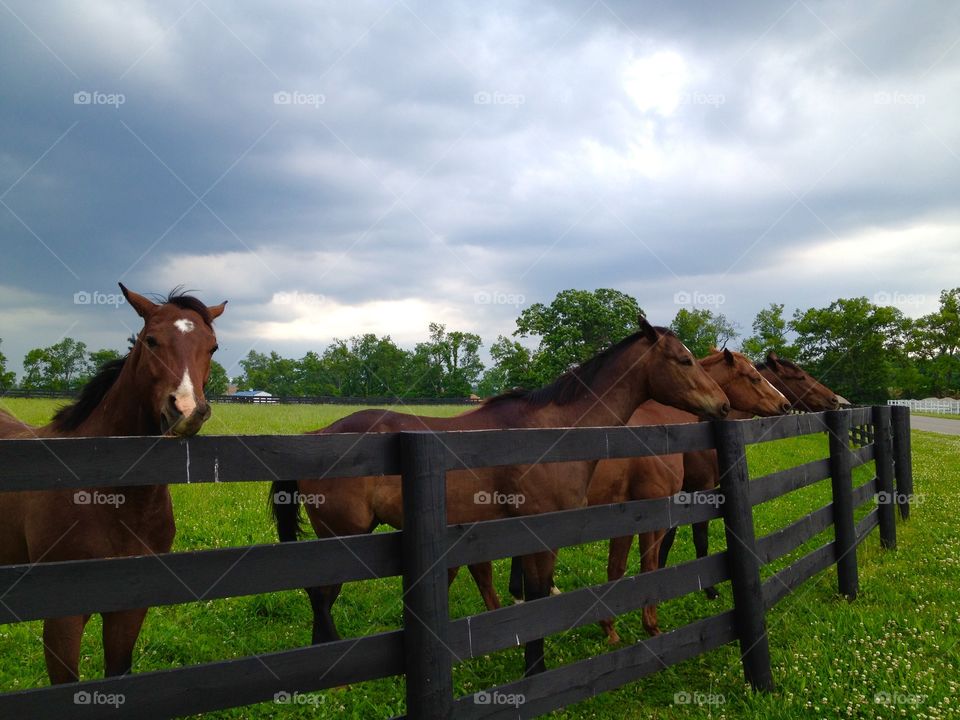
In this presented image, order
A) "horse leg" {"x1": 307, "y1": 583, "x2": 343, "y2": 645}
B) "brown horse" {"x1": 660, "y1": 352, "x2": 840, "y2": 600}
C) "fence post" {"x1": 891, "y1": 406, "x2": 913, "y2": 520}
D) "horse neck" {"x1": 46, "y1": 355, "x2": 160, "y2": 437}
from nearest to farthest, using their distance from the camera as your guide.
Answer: "horse neck" {"x1": 46, "y1": 355, "x2": 160, "y2": 437}, "horse leg" {"x1": 307, "y1": 583, "x2": 343, "y2": 645}, "brown horse" {"x1": 660, "y1": 352, "x2": 840, "y2": 600}, "fence post" {"x1": 891, "y1": 406, "x2": 913, "y2": 520}

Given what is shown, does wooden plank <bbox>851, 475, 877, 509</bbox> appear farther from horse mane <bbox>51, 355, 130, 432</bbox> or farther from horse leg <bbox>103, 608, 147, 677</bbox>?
horse mane <bbox>51, 355, 130, 432</bbox>

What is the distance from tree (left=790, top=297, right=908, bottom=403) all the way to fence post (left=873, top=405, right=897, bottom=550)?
5699cm

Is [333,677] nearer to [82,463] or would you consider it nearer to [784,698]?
[82,463]

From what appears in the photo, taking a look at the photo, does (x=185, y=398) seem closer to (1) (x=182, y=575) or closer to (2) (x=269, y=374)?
(1) (x=182, y=575)

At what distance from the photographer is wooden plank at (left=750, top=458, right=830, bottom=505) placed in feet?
15.8

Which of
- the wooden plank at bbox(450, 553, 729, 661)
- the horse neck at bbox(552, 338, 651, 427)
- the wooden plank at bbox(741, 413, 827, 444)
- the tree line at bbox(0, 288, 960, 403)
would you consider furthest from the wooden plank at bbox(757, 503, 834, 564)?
the tree line at bbox(0, 288, 960, 403)

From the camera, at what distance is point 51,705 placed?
2006 millimetres

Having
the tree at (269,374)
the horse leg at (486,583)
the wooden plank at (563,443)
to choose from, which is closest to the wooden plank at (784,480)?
the wooden plank at (563,443)

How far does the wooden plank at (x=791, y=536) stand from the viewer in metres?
4.79

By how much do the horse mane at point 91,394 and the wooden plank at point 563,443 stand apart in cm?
240

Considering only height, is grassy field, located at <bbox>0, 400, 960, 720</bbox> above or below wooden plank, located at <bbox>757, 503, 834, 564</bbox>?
below

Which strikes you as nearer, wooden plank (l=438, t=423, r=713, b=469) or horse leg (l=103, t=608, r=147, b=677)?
wooden plank (l=438, t=423, r=713, b=469)

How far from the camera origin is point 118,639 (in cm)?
337

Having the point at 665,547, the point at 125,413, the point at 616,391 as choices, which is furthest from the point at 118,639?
the point at 665,547
